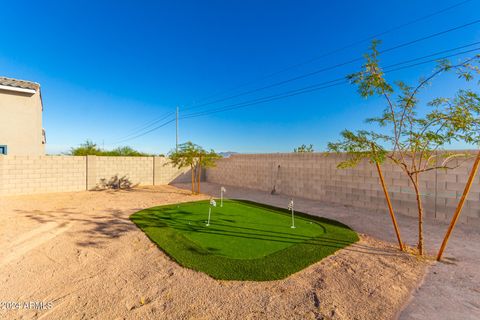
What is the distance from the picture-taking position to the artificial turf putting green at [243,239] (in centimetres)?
338

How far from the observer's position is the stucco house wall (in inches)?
429

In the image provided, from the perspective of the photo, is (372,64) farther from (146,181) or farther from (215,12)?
(146,181)

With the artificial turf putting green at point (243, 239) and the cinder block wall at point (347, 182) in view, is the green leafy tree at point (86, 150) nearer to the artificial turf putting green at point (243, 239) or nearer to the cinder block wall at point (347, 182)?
the cinder block wall at point (347, 182)

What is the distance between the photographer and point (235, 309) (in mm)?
2449

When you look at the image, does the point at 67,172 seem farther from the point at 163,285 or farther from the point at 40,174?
the point at 163,285

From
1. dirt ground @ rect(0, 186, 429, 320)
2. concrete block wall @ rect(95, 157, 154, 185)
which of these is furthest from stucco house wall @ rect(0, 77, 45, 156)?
dirt ground @ rect(0, 186, 429, 320)

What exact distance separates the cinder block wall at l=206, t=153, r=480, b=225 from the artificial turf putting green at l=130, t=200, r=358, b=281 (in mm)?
2539

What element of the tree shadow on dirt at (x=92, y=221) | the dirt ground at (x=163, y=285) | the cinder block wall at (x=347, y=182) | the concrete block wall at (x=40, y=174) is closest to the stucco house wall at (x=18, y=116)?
the concrete block wall at (x=40, y=174)

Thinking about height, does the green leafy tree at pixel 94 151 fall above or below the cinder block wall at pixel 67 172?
above

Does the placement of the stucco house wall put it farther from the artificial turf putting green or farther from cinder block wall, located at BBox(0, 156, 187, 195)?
the artificial turf putting green

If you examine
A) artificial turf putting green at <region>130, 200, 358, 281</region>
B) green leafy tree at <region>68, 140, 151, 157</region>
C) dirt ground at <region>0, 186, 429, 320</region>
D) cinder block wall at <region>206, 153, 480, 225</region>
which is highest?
green leafy tree at <region>68, 140, 151, 157</region>

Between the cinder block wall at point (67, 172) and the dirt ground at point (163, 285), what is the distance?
23.6 feet

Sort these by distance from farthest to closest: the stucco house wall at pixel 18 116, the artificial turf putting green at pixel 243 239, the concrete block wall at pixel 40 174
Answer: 1. the stucco house wall at pixel 18 116
2. the concrete block wall at pixel 40 174
3. the artificial turf putting green at pixel 243 239

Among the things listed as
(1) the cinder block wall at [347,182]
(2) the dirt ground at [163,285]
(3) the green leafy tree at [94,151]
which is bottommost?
(2) the dirt ground at [163,285]
